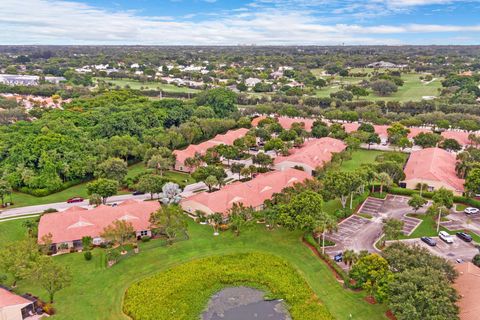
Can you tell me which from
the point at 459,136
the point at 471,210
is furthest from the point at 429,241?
the point at 459,136

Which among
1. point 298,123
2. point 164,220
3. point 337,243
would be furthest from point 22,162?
point 298,123

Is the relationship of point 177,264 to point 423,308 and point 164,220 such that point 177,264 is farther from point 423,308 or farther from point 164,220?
point 423,308

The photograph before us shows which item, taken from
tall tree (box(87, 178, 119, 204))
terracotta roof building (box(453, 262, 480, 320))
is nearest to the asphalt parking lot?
terracotta roof building (box(453, 262, 480, 320))

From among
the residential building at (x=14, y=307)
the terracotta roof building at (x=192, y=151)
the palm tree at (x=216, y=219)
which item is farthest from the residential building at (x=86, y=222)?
the terracotta roof building at (x=192, y=151)

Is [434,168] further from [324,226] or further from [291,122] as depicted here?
[291,122]

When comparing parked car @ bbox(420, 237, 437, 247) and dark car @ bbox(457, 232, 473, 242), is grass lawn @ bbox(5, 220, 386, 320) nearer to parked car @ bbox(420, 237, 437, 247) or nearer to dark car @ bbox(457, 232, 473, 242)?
parked car @ bbox(420, 237, 437, 247)

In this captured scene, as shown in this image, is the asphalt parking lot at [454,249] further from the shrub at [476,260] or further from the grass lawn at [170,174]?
the grass lawn at [170,174]
